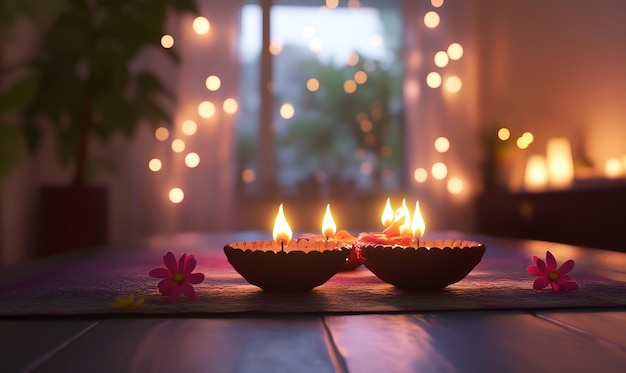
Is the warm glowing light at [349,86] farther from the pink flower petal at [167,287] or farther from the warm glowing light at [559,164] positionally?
the pink flower petal at [167,287]

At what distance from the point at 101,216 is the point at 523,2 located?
3.19 meters

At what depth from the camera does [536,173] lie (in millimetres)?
3852

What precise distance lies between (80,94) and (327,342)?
3018 mm

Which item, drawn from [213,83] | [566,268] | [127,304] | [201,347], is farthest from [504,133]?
[201,347]

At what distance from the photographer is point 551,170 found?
Answer: 3.78 meters

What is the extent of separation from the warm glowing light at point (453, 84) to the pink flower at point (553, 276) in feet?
11.3

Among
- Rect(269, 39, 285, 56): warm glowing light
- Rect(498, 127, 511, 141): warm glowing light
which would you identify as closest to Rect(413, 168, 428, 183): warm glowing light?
Rect(498, 127, 511, 141): warm glowing light

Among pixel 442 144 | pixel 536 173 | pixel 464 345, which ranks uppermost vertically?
pixel 442 144

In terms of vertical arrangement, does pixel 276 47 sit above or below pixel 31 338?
above

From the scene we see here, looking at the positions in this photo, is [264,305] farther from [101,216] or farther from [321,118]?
[321,118]

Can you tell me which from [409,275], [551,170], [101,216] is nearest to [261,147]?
[101,216]

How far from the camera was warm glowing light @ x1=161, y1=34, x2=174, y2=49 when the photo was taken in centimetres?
355

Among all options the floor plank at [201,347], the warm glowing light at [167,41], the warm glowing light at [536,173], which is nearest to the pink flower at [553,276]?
the floor plank at [201,347]

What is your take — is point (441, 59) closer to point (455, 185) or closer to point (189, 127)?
point (455, 185)
